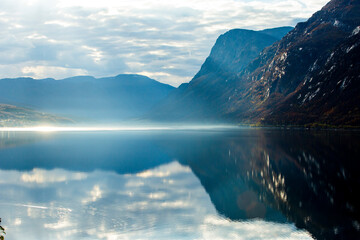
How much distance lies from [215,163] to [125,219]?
4622 centimetres

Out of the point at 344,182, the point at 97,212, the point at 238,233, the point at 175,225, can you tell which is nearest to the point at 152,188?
the point at 97,212

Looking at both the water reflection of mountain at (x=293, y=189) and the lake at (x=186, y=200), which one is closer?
the lake at (x=186, y=200)

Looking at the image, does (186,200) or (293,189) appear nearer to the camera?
(186,200)

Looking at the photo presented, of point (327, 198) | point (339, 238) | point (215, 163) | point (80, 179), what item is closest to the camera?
point (339, 238)

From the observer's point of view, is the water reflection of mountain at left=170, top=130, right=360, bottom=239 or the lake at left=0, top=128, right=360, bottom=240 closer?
the lake at left=0, top=128, right=360, bottom=240

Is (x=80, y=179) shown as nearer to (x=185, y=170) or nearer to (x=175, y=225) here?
(x=185, y=170)

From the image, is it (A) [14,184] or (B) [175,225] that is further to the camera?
(A) [14,184]

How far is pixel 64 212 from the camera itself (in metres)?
37.3

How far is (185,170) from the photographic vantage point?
69.6m

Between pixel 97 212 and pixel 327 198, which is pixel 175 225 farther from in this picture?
pixel 327 198

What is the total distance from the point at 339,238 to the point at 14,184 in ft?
153

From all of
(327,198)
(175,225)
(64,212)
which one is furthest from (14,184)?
(327,198)

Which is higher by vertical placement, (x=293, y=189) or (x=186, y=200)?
(x=293, y=189)

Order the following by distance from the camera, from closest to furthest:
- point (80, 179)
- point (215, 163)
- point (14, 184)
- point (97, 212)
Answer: point (97, 212)
point (14, 184)
point (80, 179)
point (215, 163)
